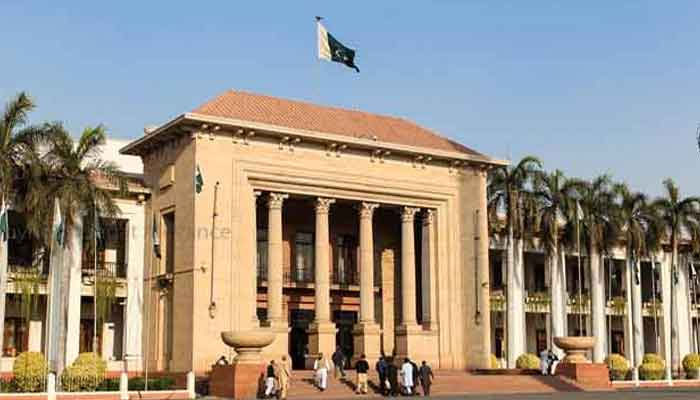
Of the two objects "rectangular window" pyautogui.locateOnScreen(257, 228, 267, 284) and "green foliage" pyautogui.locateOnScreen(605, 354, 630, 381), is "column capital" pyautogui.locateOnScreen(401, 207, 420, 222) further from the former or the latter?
"green foliage" pyautogui.locateOnScreen(605, 354, 630, 381)

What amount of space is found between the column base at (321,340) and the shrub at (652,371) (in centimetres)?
1898

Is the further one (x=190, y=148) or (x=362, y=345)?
(x=362, y=345)

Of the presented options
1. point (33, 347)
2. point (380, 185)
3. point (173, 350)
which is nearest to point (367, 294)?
point (380, 185)

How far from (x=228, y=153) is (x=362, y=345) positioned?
10.3m

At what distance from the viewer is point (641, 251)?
55.0m

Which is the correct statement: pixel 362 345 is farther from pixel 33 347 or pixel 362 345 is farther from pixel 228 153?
pixel 33 347

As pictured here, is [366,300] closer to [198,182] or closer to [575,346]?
[575,346]

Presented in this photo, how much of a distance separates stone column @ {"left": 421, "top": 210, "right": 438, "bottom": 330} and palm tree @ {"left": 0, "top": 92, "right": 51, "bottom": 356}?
17996 millimetres

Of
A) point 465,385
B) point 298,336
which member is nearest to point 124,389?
point 465,385

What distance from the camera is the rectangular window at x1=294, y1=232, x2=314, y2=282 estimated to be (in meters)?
45.4

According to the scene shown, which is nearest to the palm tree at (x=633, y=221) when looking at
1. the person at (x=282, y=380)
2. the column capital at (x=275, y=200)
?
the column capital at (x=275, y=200)

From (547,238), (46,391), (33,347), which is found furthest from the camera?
(547,238)

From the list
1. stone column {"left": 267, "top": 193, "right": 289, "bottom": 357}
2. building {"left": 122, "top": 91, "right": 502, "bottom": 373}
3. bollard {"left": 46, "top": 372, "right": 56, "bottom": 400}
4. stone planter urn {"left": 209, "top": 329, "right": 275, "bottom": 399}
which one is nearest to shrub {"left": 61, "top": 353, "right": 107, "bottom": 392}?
bollard {"left": 46, "top": 372, "right": 56, "bottom": 400}

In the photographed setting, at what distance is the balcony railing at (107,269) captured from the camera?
4225 centimetres
